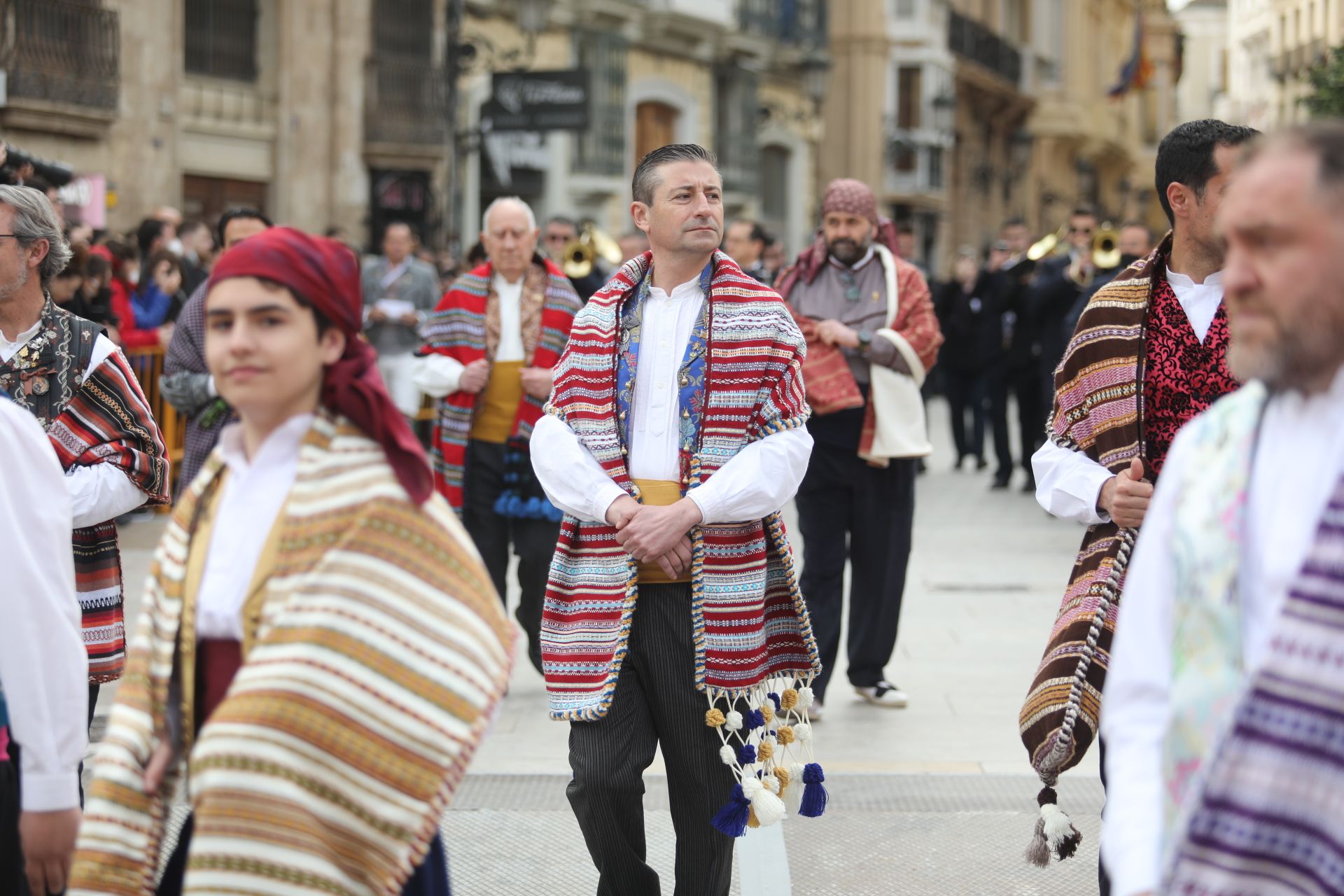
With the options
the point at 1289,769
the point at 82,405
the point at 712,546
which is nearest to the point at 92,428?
the point at 82,405

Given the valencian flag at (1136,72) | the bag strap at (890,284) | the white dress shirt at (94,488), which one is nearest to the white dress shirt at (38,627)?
the white dress shirt at (94,488)

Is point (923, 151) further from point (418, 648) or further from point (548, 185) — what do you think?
point (418, 648)

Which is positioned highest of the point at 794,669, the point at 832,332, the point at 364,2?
the point at 364,2

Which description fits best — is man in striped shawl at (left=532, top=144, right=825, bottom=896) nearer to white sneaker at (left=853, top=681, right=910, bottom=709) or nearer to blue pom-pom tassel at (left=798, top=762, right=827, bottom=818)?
blue pom-pom tassel at (left=798, top=762, right=827, bottom=818)

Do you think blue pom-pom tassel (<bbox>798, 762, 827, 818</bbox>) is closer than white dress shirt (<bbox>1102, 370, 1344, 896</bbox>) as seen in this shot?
No

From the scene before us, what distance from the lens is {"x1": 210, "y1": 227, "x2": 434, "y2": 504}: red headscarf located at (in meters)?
2.74

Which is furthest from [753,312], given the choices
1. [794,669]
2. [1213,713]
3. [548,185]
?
[548,185]

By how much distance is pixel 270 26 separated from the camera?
18.8m

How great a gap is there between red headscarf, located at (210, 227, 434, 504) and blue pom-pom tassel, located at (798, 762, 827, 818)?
182 centimetres

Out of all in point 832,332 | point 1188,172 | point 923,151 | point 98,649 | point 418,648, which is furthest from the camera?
point 923,151

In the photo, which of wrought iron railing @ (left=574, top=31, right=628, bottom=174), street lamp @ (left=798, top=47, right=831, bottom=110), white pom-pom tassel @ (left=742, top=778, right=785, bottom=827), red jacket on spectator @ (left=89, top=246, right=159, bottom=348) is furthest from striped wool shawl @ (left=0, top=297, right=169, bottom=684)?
wrought iron railing @ (left=574, top=31, right=628, bottom=174)

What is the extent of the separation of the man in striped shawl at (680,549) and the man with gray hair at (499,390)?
2.64 meters

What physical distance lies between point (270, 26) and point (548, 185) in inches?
194

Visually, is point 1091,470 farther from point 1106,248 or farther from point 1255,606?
point 1106,248
